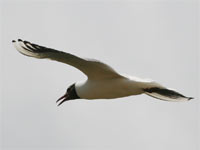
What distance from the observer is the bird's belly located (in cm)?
1600

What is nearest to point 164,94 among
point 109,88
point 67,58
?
point 109,88

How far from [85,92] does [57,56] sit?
1.43m

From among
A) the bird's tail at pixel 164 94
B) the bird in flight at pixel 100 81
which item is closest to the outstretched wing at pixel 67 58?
the bird in flight at pixel 100 81

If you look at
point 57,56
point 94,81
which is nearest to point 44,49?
point 57,56

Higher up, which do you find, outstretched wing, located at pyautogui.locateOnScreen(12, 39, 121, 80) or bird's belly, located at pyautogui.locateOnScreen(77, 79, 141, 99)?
outstretched wing, located at pyautogui.locateOnScreen(12, 39, 121, 80)

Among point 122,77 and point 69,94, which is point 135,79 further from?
point 69,94

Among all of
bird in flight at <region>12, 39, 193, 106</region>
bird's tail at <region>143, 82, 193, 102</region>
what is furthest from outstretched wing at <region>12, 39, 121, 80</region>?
bird's tail at <region>143, 82, 193, 102</region>

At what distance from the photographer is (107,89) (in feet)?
53.4

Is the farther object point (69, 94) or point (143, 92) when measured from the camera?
point (69, 94)

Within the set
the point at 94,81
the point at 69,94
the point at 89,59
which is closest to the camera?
the point at 89,59

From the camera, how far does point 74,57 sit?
15.5 m

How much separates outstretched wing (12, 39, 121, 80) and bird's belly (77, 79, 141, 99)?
0.16 meters

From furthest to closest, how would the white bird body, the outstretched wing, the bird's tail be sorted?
the bird's tail
the white bird body
the outstretched wing

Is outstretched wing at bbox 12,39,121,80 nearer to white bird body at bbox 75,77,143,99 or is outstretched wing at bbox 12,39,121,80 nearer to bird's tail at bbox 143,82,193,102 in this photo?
white bird body at bbox 75,77,143,99
